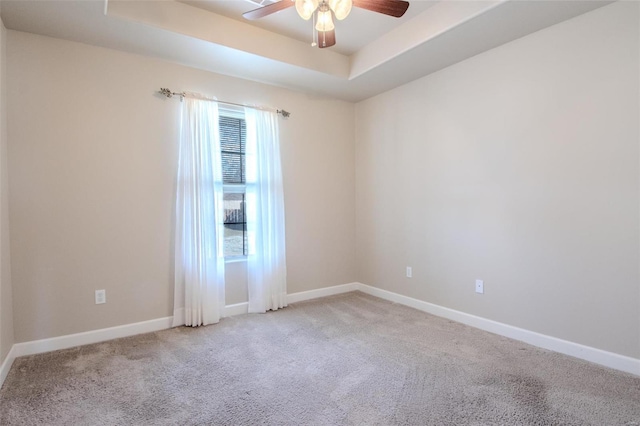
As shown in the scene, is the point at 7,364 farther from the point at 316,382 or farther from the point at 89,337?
the point at 316,382

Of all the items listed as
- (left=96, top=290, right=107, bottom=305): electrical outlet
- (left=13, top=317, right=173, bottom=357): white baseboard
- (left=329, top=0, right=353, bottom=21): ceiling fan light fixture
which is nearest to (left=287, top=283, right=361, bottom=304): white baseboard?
(left=13, top=317, right=173, bottom=357): white baseboard

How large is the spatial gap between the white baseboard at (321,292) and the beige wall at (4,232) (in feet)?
7.86

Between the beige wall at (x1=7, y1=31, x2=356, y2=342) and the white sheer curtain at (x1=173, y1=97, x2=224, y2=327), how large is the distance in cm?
11

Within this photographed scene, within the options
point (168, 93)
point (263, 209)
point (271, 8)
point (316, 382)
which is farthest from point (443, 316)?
point (168, 93)

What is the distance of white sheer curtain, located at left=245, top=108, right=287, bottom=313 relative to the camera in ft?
11.5

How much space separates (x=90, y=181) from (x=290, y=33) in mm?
2219

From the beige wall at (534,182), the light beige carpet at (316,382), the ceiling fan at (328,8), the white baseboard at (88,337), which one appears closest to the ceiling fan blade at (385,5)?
the ceiling fan at (328,8)

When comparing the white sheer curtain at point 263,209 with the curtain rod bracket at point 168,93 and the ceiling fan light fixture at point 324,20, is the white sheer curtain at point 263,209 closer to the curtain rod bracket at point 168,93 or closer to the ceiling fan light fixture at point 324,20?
the curtain rod bracket at point 168,93

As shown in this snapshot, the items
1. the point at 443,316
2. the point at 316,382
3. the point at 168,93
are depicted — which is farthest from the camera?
the point at 443,316

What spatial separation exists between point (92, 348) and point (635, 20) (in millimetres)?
4606

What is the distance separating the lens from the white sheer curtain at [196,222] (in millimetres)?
3070

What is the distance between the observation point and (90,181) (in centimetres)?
273

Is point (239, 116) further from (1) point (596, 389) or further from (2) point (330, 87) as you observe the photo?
(1) point (596, 389)

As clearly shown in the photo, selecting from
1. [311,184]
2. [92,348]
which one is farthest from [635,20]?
[92,348]
